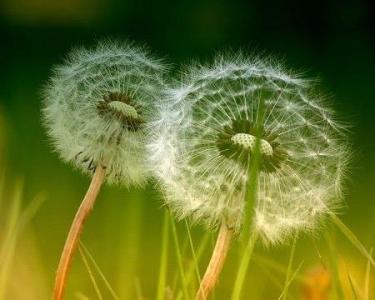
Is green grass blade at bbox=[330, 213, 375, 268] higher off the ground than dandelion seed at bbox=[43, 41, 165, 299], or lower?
lower

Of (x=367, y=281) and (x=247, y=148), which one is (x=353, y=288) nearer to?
(x=367, y=281)

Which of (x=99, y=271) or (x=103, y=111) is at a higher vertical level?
(x=103, y=111)

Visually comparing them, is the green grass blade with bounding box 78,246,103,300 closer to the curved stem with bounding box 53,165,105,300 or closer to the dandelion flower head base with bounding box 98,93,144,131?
the curved stem with bounding box 53,165,105,300

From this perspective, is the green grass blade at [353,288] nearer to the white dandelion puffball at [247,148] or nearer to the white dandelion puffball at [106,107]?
the white dandelion puffball at [247,148]

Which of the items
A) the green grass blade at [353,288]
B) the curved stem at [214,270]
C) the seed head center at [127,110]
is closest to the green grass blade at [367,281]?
the green grass blade at [353,288]

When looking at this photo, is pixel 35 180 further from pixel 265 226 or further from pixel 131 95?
pixel 265 226

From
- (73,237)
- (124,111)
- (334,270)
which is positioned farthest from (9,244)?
(334,270)

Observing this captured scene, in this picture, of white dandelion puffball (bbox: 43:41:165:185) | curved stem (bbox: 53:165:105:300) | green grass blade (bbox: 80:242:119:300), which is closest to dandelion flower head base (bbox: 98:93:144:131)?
white dandelion puffball (bbox: 43:41:165:185)

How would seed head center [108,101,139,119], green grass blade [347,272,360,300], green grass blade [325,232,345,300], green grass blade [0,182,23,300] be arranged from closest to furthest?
green grass blade [325,232,345,300], green grass blade [347,272,360,300], green grass blade [0,182,23,300], seed head center [108,101,139,119]
